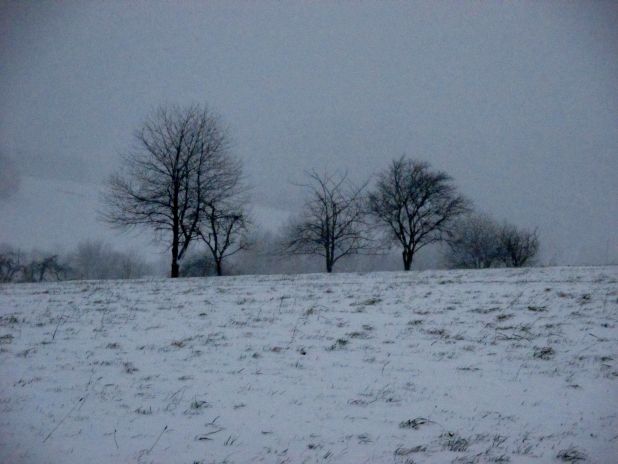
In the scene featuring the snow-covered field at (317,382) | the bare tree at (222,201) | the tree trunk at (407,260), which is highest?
the bare tree at (222,201)

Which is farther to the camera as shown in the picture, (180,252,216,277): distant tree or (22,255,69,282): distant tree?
(22,255,69,282): distant tree

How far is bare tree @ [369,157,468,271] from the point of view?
33219 millimetres

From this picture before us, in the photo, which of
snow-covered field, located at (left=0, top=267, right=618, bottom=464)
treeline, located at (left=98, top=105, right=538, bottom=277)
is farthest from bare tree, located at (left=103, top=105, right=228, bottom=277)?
snow-covered field, located at (left=0, top=267, right=618, bottom=464)

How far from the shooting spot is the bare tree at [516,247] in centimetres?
4578

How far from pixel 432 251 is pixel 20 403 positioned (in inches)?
3551

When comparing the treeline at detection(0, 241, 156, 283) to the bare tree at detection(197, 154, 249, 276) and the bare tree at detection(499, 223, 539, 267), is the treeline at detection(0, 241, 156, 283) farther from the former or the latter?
the bare tree at detection(499, 223, 539, 267)

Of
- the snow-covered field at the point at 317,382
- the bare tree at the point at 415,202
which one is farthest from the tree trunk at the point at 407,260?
the snow-covered field at the point at 317,382

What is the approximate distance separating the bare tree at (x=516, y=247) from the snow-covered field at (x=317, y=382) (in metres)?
41.1

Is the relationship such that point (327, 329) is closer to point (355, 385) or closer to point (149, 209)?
point (355, 385)

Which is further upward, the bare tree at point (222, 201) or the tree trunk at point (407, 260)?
the bare tree at point (222, 201)

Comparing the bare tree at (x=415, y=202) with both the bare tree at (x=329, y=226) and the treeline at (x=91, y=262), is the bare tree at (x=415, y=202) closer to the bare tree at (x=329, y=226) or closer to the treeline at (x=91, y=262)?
the bare tree at (x=329, y=226)

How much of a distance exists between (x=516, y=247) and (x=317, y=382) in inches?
1982

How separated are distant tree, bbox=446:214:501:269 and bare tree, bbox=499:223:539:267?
94 cm

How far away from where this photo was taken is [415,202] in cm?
3362
